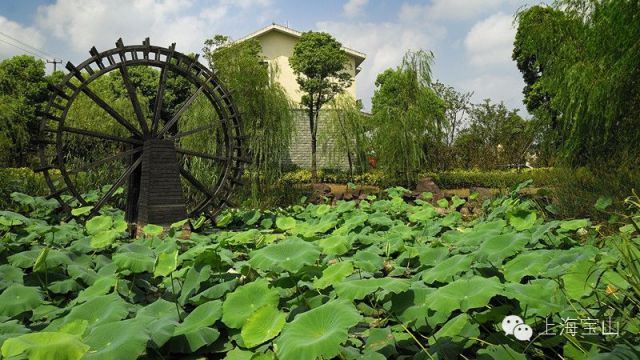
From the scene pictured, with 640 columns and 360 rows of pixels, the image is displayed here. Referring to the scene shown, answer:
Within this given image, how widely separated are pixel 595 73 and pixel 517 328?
583 cm

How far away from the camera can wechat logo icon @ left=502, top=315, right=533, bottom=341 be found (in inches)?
49.4

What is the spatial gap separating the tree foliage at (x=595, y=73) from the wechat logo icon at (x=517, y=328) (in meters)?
5.27

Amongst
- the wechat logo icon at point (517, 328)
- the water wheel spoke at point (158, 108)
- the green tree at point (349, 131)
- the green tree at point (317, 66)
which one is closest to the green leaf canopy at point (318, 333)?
the wechat logo icon at point (517, 328)

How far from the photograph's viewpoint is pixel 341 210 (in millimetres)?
4898

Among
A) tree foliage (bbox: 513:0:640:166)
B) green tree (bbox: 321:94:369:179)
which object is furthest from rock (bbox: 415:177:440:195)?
tree foliage (bbox: 513:0:640:166)

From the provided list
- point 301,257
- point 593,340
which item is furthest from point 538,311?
point 301,257

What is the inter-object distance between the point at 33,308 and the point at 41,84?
23.0 m

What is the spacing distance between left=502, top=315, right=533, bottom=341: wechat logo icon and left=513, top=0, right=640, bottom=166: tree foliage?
5.27 metres

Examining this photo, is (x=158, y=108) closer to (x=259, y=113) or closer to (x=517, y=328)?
(x=259, y=113)

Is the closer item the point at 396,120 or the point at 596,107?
the point at 596,107

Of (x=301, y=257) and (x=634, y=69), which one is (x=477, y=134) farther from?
(x=301, y=257)

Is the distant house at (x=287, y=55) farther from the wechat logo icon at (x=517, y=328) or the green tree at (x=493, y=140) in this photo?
the wechat logo icon at (x=517, y=328)

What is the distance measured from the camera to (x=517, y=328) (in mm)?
1272

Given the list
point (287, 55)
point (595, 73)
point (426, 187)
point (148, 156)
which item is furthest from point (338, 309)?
point (287, 55)
